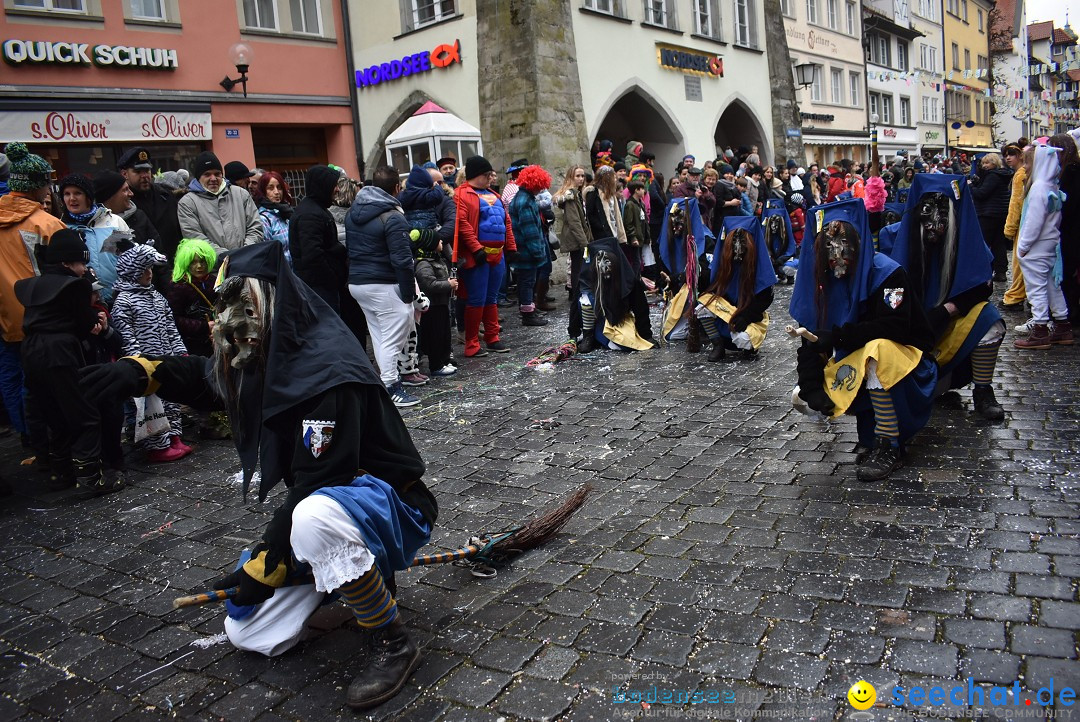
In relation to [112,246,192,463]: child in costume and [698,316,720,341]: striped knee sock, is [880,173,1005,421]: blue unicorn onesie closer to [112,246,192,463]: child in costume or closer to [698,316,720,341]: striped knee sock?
[698,316,720,341]: striped knee sock

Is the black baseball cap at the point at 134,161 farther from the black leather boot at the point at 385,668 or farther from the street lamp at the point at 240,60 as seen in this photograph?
the street lamp at the point at 240,60

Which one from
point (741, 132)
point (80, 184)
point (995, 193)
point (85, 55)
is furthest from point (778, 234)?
point (741, 132)

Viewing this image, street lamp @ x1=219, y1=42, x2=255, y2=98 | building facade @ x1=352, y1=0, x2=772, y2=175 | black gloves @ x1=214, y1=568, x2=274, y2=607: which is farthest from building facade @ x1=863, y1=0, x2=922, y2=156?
black gloves @ x1=214, y1=568, x2=274, y2=607

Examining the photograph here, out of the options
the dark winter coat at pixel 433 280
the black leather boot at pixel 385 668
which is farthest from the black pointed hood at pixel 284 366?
the dark winter coat at pixel 433 280

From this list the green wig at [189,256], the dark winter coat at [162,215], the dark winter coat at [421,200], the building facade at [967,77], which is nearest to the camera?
the green wig at [189,256]

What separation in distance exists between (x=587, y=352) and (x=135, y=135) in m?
10.2

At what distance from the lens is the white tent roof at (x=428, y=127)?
15.1 meters

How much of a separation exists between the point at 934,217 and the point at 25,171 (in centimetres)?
660

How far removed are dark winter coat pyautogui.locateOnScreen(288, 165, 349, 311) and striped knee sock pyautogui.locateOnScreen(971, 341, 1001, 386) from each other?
5169mm

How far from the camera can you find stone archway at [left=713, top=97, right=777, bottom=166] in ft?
79.8

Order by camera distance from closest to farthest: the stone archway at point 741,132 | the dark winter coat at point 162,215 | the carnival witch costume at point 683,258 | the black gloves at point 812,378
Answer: the black gloves at point 812,378
the dark winter coat at point 162,215
the carnival witch costume at point 683,258
the stone archway at point 741,132

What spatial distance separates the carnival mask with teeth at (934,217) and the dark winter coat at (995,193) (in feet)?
21.6

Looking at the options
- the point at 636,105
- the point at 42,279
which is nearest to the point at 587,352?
the point at 42,279

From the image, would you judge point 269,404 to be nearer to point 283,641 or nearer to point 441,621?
point 283,641
